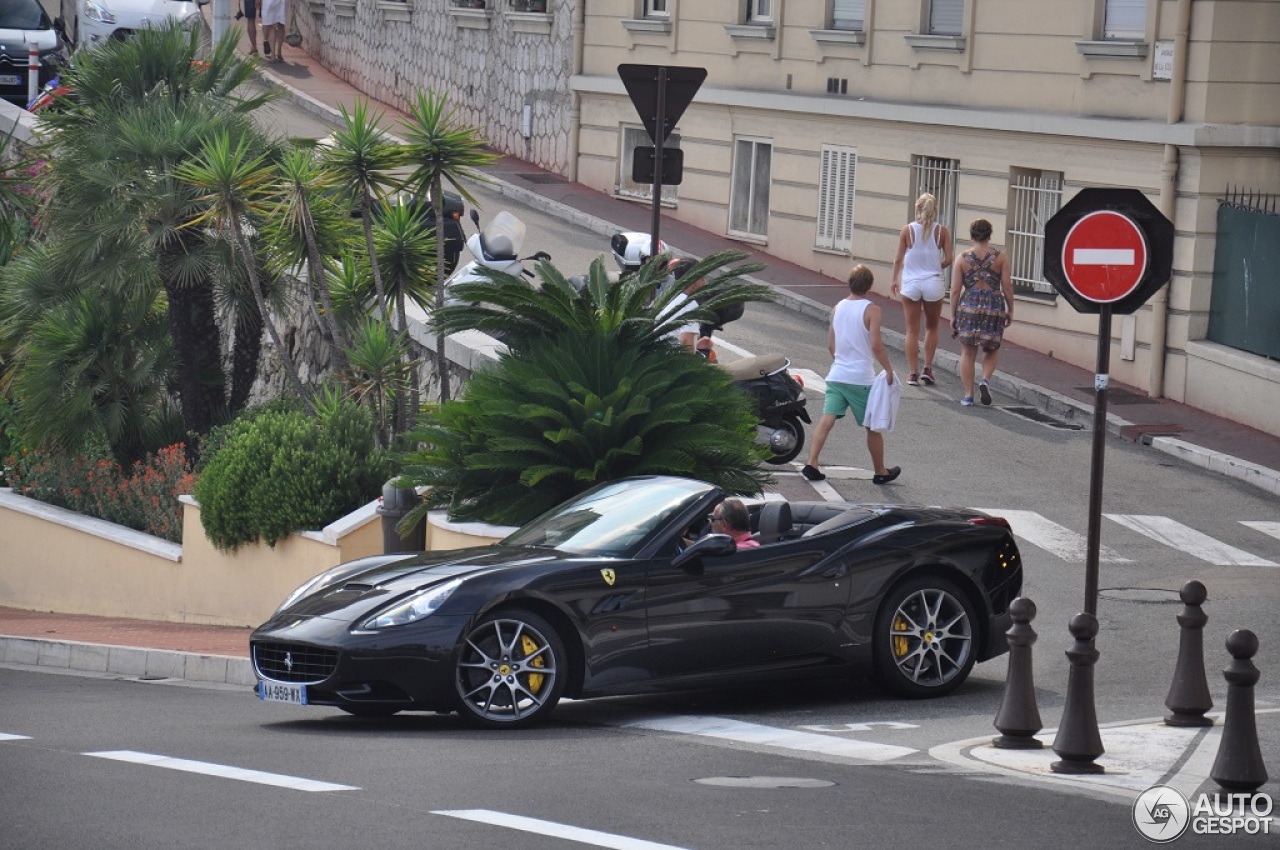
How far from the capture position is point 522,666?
10117 millimetres

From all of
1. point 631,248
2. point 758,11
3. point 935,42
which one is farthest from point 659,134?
point 758,11

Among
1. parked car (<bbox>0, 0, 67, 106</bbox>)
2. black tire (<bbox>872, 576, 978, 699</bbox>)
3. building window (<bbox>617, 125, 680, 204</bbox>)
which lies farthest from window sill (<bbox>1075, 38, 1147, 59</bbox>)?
parked car (<bbox>0, 0, 67, 106</bbox>)

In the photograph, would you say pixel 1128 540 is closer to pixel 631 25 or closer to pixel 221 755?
pixel 221 755

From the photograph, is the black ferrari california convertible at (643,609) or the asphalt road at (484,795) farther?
the black ferrari california convertible at (643,609)

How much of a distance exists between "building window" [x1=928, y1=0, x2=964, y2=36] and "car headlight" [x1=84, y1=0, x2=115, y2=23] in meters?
16.5

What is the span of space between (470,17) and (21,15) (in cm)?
782

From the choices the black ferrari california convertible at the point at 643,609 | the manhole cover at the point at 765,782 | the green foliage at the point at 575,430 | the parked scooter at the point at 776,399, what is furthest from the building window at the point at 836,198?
the manhole cover at the point at 765,782

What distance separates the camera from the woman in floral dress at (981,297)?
67.0ft

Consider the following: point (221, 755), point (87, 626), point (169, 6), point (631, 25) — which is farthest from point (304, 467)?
point (169, 6)

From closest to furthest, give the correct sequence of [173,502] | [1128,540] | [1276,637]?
[1276,637] → [1128,540] → [173,502]

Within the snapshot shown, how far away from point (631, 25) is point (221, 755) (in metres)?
24.1

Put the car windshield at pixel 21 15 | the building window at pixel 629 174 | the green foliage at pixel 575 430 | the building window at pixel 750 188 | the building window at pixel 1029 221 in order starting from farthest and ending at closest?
the car windshield at pixel 21 15, the building window at pixel 629 174, the building window at pixel 750 188, the building window at pixel 1029 221, the green foliage at pixel 575 430

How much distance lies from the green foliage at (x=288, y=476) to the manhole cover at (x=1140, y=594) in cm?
581

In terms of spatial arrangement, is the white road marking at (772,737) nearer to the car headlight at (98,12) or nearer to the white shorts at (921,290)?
the white shorts at (921,290)
